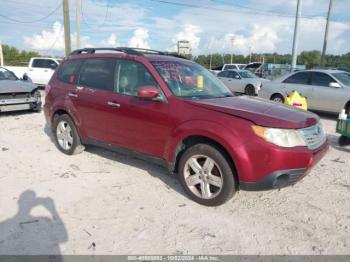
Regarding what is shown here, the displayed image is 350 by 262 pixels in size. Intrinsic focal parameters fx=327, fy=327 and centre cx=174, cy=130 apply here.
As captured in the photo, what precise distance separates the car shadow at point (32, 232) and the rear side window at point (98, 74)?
2.00m

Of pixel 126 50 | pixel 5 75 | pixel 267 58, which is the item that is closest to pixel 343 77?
pixel 126 50

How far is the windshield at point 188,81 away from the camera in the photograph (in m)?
4.42

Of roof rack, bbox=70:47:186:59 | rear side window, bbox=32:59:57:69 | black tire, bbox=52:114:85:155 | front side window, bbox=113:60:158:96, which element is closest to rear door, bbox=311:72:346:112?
roof rack, bbox=70:47:186:59

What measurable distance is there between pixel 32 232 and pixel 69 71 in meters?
3.30

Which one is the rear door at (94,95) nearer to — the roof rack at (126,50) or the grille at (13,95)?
the roof rack at (126,50)

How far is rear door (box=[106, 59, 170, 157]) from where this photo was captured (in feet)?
14.3

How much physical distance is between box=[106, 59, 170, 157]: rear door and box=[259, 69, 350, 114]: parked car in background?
307 inches

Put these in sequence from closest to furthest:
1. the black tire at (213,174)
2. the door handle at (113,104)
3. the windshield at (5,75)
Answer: the black tire at (213,174) < the door handle at (113,104) < the windshield at (5,75)

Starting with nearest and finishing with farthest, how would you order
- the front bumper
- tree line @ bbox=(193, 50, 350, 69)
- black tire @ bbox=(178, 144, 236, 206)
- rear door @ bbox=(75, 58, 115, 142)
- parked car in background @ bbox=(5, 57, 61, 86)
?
1. the front bumper
2. black tire @ bbox=(178, 144, 236, 206)
3. rear door @ bbox=(75, 58, 115, 142)
4. parked car in background @ bbox=(5, 57, 61, 86)
5. tree line @ bbox=(193, 50, 350, 69)

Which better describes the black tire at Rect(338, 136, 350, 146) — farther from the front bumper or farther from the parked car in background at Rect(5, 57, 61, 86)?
the parked car in background at Rect(5, 57, 61, 86)

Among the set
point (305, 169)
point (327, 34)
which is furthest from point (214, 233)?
point (327, 34)

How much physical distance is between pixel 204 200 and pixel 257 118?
1202 millimetres

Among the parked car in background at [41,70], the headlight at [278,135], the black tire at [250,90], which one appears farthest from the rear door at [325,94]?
the parked car in background at [41,70]

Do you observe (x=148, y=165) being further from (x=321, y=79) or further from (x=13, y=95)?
(x=321, y=79)
